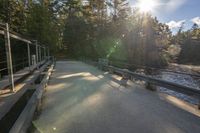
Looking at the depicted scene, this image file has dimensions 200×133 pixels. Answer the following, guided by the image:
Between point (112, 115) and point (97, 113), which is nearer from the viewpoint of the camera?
point (112, 115)

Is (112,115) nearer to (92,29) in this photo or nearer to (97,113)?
(97,113)

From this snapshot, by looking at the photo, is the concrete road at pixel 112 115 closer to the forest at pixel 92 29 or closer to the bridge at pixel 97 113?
the bridge at pixel 97 113

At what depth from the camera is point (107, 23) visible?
5416cm

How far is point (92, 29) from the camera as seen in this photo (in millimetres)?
56656

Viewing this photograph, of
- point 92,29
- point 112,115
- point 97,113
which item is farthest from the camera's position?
point 92,29

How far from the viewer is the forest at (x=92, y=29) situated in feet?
129

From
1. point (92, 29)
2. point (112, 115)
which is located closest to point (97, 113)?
point (112, 115)

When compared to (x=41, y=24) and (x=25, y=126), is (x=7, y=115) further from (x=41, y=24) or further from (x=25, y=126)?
(x=41, y=24)

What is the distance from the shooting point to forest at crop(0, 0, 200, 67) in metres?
39.2

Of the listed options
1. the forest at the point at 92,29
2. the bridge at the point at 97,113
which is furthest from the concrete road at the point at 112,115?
the forest at the point at 92,29

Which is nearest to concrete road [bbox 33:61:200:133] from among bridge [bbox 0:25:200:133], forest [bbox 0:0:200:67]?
bridge [bbox 0:25:200:133]

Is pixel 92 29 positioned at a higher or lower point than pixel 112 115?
higher

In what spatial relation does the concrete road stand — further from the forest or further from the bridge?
the forest

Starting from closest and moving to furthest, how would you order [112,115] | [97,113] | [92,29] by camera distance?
[112,115], [97,113], [92,29]
